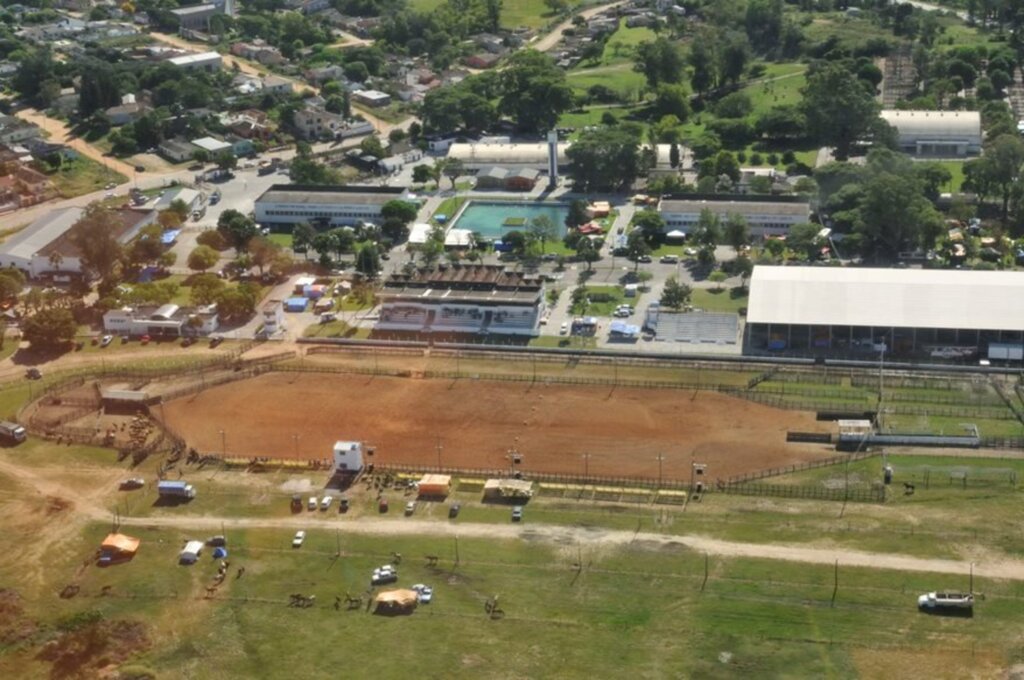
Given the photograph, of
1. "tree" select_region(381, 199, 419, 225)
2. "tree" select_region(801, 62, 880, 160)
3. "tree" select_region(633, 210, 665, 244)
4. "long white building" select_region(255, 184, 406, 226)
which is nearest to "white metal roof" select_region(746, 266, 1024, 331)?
"tree" select_region(633, 210, 665, 244)

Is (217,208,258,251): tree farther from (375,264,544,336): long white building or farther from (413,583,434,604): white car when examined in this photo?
(413,583,434,604): white car

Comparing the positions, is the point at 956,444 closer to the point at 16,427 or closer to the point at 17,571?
the point at 17,571

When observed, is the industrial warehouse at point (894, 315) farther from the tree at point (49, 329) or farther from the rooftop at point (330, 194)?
the tree at point (49, 329)

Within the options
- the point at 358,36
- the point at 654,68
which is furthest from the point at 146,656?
the point at 358,36

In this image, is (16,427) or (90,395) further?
(90,395)

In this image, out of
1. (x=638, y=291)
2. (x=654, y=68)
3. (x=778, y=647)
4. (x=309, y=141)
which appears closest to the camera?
(x=778, y=647)
